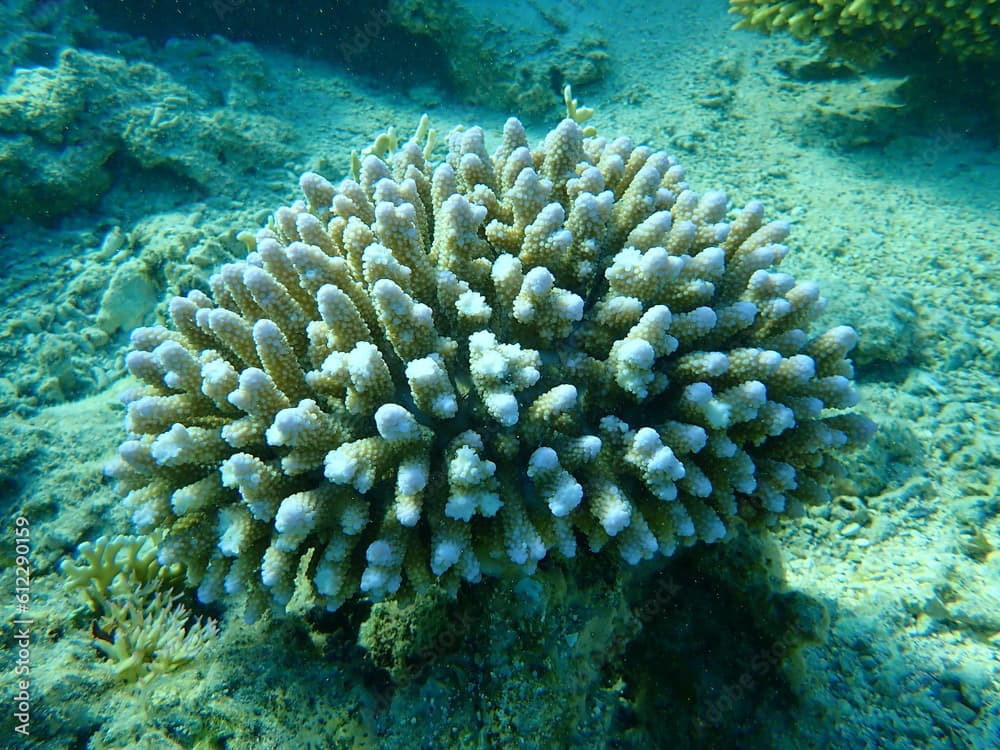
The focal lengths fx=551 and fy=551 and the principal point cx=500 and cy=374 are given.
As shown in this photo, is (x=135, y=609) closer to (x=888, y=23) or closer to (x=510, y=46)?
(x=510, y=46)

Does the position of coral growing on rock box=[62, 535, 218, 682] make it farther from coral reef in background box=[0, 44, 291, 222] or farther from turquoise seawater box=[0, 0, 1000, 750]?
coral reef in background box=[0, 44, 291, 222]

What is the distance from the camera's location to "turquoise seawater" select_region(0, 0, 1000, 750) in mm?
2264

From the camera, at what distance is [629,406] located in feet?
8.33

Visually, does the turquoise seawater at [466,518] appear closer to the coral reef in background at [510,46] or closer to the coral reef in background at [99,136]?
the coral reef in background at [99,136]

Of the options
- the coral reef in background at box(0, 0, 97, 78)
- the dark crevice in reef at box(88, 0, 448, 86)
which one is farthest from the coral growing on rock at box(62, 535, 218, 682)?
the dark crevice in reef at box(88, 0, 448, 86)

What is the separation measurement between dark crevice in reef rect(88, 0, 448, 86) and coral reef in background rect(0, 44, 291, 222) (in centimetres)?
307

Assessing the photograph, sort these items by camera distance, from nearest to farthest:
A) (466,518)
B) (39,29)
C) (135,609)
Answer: (466,518) → (135,609) → (39,29)

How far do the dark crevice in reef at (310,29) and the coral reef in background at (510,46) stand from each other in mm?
313

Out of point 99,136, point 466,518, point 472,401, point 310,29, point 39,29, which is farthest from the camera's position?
point 310,29

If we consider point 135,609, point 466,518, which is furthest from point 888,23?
point 135,609

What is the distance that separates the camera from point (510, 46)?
757cm

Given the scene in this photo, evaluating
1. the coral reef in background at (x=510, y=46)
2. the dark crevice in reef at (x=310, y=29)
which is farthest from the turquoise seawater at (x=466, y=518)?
the dark crevice in reef at (x=310, y=29)

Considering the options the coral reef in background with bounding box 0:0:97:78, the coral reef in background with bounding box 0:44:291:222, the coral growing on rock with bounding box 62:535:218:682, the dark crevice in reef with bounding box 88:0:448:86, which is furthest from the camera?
the dark crevice in reef with bounding box 88:0:448:86

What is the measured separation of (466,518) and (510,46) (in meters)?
7.45
